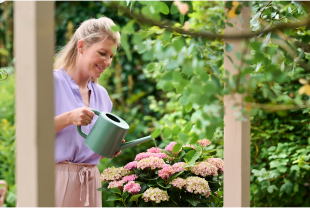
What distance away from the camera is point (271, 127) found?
2014 millimetres

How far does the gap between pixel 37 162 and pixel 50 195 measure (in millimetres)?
80

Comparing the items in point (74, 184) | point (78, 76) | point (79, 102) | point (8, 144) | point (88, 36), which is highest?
point (88, 36)

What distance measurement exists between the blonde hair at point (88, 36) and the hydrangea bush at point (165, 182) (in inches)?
20.5

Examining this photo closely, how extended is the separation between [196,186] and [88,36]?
0.76 metres

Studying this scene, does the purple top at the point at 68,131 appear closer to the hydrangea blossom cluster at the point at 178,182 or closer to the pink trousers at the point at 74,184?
the pink trousers at the point at 74,184

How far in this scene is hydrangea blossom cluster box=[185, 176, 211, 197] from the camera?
1.02 meters

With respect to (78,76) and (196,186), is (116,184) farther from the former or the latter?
(78,76)

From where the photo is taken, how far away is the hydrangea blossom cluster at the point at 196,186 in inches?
40.2

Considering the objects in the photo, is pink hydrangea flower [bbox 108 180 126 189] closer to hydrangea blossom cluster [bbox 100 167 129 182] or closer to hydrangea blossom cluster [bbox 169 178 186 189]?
hydrangea blossom cluster [bbox 100 167 129 182]

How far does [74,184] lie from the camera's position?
3.94 ft

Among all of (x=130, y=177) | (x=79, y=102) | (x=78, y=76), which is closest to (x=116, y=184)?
(x=130, y=177)

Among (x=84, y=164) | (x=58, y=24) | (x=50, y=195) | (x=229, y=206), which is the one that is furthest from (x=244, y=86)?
(x=58, y=24)

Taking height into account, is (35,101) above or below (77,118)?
above

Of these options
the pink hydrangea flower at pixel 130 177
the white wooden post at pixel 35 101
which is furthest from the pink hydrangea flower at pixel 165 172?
the white wooden post at pixel 35 101
